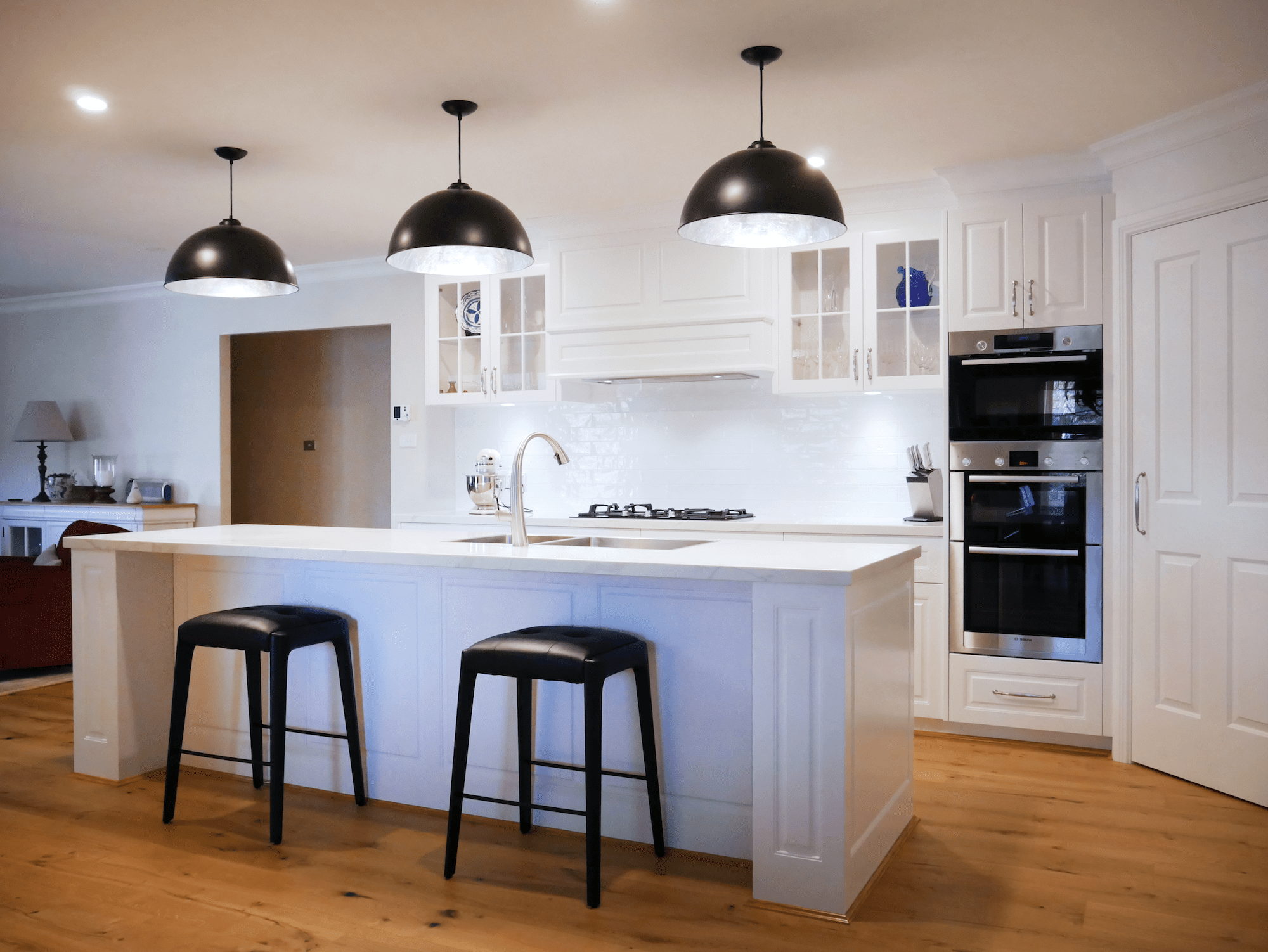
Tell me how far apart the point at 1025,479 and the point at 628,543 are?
179 cm

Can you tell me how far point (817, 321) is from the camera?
458cm

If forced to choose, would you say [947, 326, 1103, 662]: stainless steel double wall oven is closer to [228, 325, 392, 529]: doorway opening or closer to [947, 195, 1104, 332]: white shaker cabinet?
[947, 195, 1104, 332]: white shaker cabinet

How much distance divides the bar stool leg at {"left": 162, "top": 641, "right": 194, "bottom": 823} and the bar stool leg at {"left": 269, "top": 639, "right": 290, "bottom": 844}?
1.18 ft

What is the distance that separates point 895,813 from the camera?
283 centimetres

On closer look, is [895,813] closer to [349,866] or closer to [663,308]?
[349,866]

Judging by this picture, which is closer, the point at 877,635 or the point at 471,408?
the point at 877,635

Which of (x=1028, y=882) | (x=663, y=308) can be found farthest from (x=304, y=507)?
(x=1028, y=882)

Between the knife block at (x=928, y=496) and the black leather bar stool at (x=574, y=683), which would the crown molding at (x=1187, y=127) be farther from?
the black leather bar stool at (x=574, y=683)

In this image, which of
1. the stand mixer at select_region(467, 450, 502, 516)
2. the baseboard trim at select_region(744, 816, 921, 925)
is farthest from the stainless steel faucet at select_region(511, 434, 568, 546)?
the stand mixer at select_region(467, 450, 502, 516)

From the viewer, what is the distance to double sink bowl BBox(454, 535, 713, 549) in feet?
10.8

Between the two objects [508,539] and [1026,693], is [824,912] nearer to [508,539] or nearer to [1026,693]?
[508,539]

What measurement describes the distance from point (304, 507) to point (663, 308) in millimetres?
3640

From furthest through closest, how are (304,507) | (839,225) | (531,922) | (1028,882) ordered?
(304,507) → (839,225) → (1028,882) → (531,922)

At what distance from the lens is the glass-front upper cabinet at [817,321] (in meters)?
4.54
